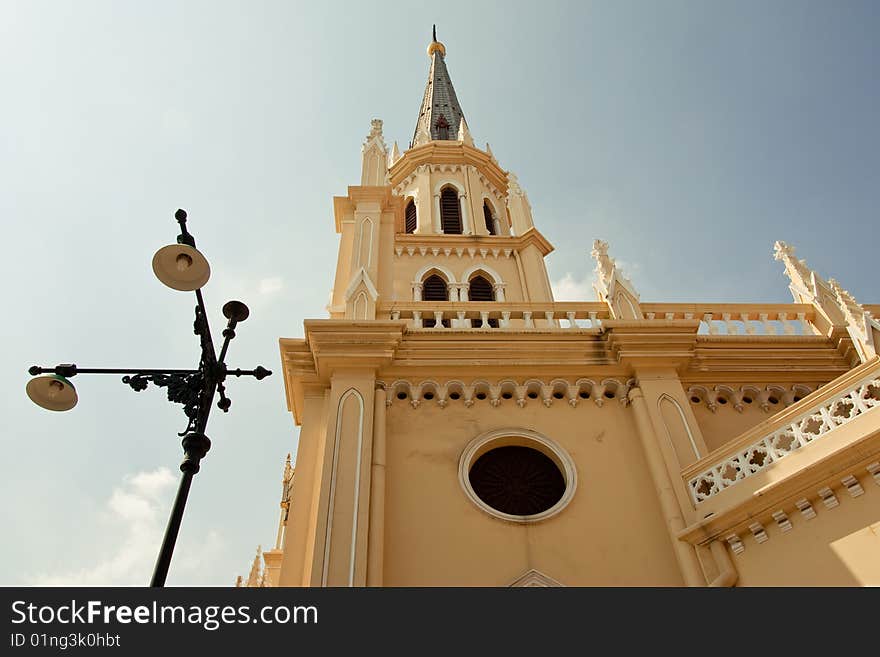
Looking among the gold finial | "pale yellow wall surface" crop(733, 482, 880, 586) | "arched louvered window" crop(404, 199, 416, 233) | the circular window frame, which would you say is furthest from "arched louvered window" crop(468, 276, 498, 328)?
the gold finial

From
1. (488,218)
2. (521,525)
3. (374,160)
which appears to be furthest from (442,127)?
(521,525)

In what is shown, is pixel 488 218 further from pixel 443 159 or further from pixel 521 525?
pixel 521 525

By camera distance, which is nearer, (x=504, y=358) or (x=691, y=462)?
(x=691, y=462)

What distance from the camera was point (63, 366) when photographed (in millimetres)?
7484

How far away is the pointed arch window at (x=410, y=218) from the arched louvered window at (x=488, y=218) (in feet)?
8.68

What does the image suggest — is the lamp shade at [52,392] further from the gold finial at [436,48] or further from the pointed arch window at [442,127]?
the gold finial at [436,48]

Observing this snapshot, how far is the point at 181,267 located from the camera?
7395 millimetres

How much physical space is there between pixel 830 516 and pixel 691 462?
2.38m

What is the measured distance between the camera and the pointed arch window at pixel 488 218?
25641 millimetres

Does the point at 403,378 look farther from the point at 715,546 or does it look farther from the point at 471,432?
the point at 715,546

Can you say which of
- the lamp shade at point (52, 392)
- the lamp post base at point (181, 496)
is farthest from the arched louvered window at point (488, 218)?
the lamp post base at point (181, 496)

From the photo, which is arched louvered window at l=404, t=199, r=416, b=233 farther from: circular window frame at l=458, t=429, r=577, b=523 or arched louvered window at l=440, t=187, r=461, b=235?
circular window frame at l=458, t=429, r=577, b=523
